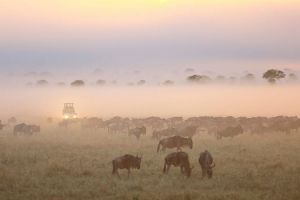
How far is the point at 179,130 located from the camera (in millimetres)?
39500

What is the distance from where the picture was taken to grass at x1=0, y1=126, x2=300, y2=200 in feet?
60.8

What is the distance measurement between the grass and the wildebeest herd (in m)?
0.56

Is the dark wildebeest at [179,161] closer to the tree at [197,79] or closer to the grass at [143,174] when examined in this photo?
the grass at [143,174]

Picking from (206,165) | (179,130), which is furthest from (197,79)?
(206,165)

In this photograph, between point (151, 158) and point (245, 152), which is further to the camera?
point (245, 152)

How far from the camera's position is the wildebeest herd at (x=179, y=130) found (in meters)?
22.4

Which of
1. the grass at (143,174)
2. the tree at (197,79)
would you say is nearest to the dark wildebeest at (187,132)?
the grass at (143,174)

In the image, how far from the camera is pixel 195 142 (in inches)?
1389

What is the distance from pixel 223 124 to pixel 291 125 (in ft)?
20.5

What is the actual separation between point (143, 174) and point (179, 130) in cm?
1711

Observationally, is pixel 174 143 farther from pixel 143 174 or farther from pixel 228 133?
pixel 228 133

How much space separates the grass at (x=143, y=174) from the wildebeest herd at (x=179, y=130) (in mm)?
565

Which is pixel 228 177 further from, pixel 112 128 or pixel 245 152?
pixel 112 128

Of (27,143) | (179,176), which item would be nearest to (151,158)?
(179,176)
